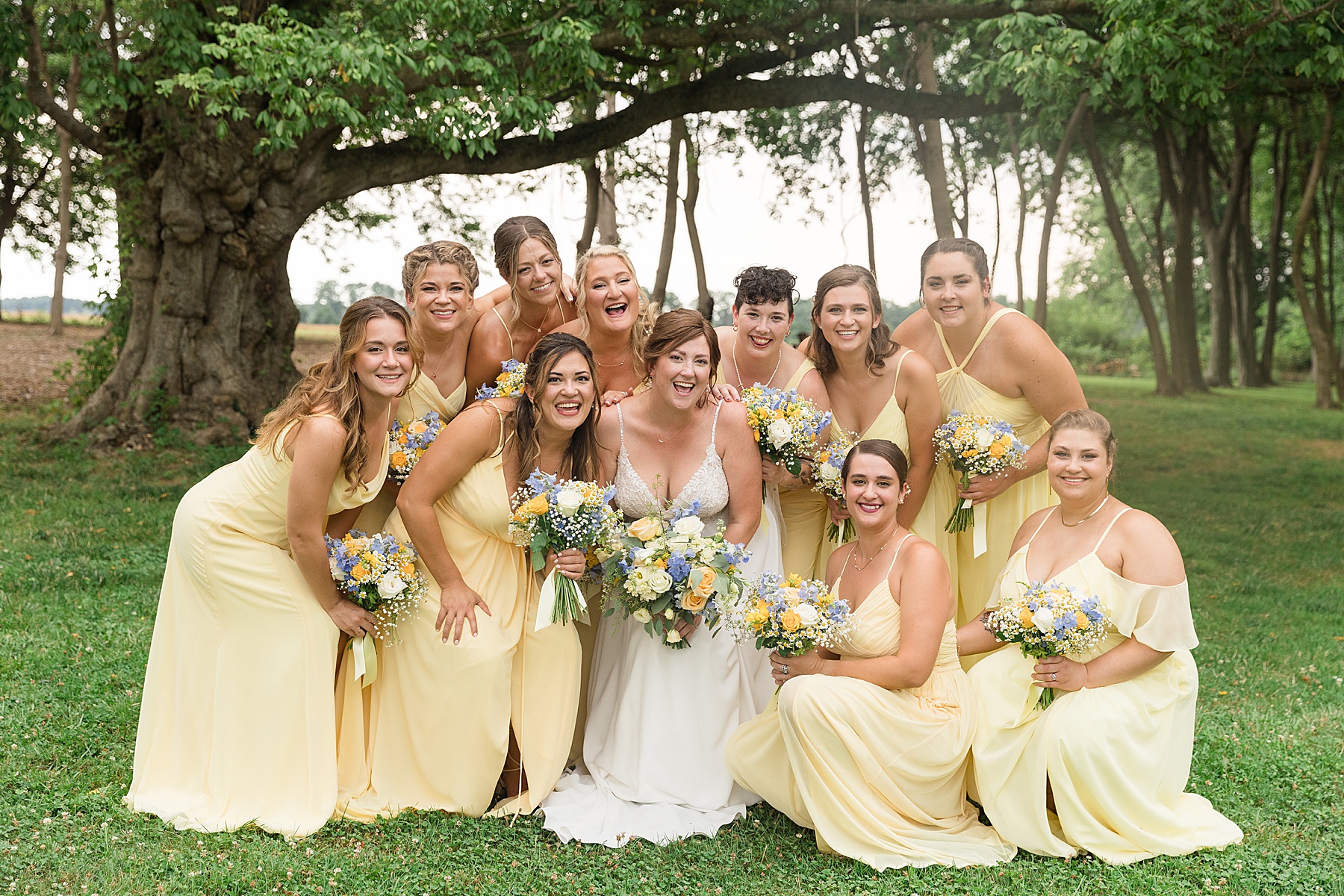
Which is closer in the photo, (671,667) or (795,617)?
(795,617)

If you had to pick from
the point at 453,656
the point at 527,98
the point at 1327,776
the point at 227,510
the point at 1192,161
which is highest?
the point at 1192,161

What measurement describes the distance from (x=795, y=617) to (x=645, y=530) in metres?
0.81

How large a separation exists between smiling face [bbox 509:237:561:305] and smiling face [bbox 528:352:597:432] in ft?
3.85

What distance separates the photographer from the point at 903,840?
4555 mm

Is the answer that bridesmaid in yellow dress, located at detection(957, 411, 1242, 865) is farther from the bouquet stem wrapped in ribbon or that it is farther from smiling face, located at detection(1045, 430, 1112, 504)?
the bouquet stem wrapped in ribbon

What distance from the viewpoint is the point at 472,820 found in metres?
4.88

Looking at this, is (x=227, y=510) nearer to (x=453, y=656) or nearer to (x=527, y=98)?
(x=453, y=656)

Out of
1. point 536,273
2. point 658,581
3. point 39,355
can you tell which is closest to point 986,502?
point 658,581

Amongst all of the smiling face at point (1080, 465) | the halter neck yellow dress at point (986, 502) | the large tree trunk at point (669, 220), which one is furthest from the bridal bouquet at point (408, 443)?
the large tree trunk at point (669, 220)

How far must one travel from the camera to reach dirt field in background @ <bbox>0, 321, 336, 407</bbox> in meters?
18.8

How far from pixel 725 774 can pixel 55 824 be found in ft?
10.4

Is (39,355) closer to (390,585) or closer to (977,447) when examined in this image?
(390,585)

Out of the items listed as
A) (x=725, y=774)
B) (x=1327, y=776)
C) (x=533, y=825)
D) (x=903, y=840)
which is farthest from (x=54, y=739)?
(x=1327, y=776)

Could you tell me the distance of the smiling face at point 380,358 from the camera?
4727 millimetres
